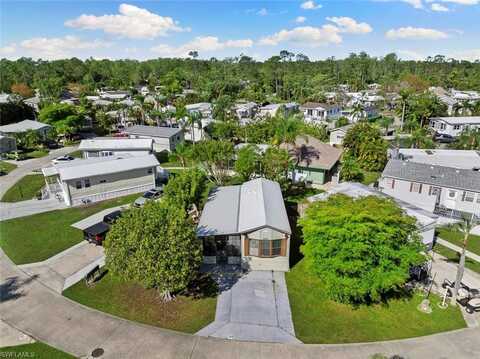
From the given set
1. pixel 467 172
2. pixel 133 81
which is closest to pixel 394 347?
pixel 467 172

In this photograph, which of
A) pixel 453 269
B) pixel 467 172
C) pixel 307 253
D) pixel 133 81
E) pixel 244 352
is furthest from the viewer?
pixel 133 81

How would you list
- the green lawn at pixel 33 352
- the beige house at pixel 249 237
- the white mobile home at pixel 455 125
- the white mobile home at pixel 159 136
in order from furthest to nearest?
the white mobile home at pixel 455 125 → the white mobile home at pixel 159 136 → the beige house at pixel 249 237 → the green lawn at pixel 33 352

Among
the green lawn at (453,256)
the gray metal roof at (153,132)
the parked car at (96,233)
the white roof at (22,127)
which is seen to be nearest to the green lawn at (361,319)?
the green lawn at (453,256)

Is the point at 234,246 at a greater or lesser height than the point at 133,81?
lesser

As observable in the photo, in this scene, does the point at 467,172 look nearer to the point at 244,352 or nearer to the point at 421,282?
the point at 421,282

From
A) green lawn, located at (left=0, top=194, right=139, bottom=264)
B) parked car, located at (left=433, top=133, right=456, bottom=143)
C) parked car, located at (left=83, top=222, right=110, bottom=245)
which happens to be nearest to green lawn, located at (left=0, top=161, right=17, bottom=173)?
green lawn, located at (left=0, top=194, right=139, bottom=264)

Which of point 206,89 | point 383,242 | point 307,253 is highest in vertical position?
point 206,89

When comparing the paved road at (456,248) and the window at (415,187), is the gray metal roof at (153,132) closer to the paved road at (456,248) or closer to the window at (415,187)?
the window at (415,187)
